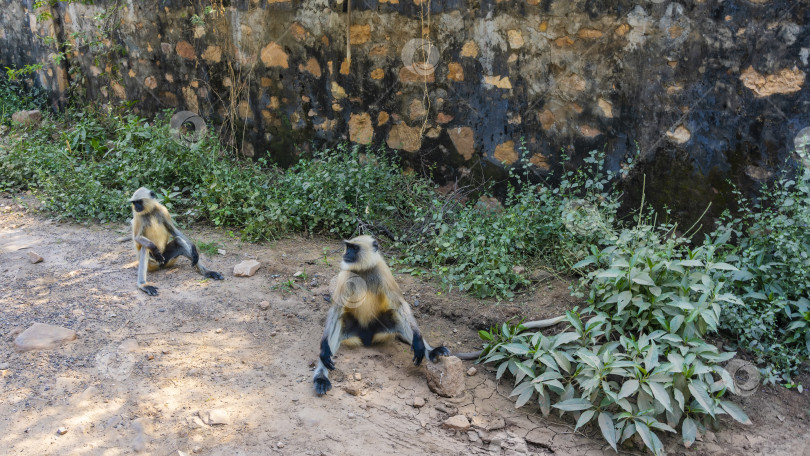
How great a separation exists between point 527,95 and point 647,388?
2417 mm

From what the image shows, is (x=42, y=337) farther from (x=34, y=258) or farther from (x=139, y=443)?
(x=34, y=258)

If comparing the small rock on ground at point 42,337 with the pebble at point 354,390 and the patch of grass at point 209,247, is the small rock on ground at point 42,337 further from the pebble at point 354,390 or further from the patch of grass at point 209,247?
the pebble at point 354,390

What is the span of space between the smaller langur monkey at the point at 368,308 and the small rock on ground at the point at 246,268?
1.06 metres

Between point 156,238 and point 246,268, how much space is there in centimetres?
72

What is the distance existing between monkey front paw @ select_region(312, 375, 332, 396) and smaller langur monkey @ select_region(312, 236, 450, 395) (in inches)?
6.8

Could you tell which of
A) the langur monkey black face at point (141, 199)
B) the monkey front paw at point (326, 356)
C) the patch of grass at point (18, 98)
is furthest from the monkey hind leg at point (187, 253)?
the patch of grass at point (18, 98)

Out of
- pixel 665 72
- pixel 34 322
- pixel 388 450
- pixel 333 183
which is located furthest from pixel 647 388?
pixel 34 322

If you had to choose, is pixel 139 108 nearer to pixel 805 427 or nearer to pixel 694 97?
pixel 694 97

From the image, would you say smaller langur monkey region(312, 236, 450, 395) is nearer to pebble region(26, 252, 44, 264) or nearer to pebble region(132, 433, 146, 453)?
pebble region(132, 433, 146, 453)

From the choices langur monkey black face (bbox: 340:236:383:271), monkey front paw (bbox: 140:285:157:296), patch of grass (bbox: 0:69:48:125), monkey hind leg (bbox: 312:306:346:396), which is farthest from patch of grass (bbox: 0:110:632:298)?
patch of grass (bbox: 0:69:48:125)

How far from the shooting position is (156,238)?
4414 mm

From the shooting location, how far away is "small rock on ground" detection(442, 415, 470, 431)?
295cm

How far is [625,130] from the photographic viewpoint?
13.9 feet

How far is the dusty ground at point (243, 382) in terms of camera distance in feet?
8.99
